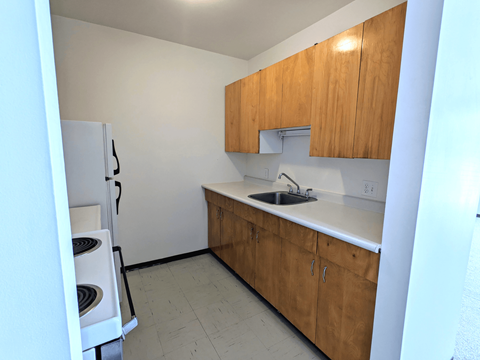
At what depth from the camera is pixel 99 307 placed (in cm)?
63

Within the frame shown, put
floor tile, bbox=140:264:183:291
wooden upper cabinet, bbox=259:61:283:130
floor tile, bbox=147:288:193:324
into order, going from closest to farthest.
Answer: floor tile, bbox=147:288:193:324 < wooden upper cabinet, bbox=259:61:283:130 < floor tile, bbox=140:264:183:291

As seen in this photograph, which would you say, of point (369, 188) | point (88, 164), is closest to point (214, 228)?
point (88, 164)

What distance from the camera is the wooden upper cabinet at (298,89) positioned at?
1.84 m

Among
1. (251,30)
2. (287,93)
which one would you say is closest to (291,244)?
(287,93)

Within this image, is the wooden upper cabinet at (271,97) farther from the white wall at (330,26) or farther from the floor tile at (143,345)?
the floor tile at (143,345)

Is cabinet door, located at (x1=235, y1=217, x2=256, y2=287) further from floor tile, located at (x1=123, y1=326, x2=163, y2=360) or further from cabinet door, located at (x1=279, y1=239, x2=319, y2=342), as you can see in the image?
floor tile, located at (x1=123, y1=326, x2=163, y2=360)

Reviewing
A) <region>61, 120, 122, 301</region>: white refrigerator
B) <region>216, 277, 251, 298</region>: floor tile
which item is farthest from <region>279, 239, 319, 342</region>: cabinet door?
<region>61, 120, 122, 301</region>: white refrigerator

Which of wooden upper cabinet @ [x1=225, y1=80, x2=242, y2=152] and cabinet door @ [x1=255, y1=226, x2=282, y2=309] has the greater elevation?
wooden upper cabinet @ [x1=225, y1=80, x2=242, y2=152]

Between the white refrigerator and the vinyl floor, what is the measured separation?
0.87 metres

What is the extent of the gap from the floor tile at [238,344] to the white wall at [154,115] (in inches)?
53.8

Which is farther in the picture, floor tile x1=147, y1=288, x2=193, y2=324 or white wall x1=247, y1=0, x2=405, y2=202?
floor tile x1=147, y1=288, x2=193, y2=324

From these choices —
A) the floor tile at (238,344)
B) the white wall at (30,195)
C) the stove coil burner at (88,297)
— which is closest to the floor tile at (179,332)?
the floor tile at (238,344)

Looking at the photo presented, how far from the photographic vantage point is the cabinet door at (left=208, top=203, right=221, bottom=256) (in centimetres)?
287

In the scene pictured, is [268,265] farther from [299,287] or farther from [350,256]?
[350,256]
